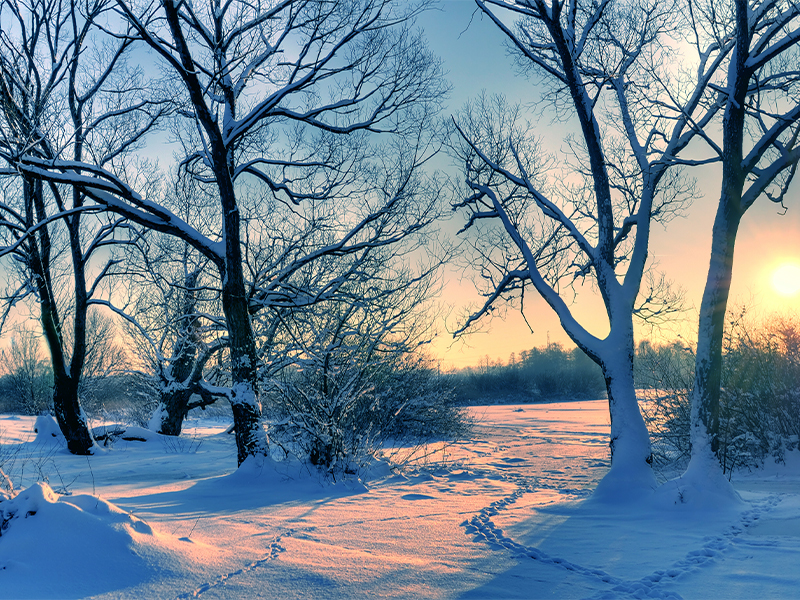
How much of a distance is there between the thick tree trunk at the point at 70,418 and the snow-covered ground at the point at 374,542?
391 centimetres

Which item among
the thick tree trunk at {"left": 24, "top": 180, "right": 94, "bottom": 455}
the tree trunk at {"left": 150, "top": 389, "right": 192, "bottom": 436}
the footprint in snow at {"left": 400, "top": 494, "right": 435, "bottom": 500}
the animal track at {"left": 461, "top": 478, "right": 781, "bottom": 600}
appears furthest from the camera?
the tree trunk at {"left": 150, "top": 389, "right": 192, "bottom": 436}

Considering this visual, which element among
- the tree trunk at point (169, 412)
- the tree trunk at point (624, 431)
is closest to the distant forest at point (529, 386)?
the tree trunk at point (169, 412)

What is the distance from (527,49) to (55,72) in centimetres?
1061

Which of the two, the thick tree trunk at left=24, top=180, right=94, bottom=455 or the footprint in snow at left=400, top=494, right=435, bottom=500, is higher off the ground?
the thick tree trunk at left=24, top=180, right=94, bottom=455

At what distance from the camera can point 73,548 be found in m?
3.18

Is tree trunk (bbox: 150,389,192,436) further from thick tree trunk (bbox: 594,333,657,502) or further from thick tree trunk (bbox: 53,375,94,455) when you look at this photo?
thick tree trunk (bbox: 594,333,657,502)

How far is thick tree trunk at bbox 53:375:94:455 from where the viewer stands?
36.8 ft

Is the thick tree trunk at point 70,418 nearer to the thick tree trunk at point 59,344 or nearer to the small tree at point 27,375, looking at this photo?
the thick tree trunk at point 59,344

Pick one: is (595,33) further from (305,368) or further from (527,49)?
(305,368)

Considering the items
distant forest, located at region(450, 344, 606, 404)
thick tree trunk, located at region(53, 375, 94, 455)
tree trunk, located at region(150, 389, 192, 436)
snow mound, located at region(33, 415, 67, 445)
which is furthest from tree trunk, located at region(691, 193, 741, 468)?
distant forest, located at region(450, 344, 606, 404)

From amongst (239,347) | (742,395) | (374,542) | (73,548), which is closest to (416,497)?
(374,542)

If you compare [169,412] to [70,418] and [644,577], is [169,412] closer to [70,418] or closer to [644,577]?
[70,418]

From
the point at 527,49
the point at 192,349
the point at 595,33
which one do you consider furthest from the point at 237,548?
the point at 192,349

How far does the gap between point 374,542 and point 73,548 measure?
221 cm
